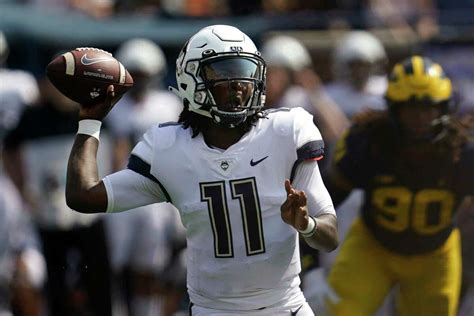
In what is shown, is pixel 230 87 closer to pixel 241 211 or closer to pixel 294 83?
pixel 241 211

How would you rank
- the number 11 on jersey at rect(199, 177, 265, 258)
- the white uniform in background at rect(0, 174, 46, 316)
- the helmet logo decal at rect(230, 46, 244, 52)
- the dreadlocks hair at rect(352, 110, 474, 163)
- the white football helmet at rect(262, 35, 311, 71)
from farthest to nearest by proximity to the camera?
the white football helmet at rect(262, 35, 311, 71) < the white uniform in background at rect(0, 174, 46, 316) < the dreadlocks hair at rect(352, 110, 474, 163) < the helmet logo decal at rect(230, 46, 244, 52) < the number 11 on jersey at rect(199, 177, 265, 258)

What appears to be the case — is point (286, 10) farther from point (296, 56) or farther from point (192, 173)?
point (192, 173)

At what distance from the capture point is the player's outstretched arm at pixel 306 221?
4855 millimetres

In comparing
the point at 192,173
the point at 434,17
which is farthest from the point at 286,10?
the point at 192,173

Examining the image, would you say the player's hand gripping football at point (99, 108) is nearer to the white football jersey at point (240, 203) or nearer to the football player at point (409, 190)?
the white football jersey at point (240, 203)

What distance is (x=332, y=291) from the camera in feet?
23.6

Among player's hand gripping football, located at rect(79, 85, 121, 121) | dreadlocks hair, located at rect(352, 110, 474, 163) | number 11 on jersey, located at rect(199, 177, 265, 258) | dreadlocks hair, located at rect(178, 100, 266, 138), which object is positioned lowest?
dreadlocks hair, located at rect(352, 110, 474, 163)

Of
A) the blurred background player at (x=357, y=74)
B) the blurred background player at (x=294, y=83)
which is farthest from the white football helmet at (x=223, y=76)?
the blurred background player at (x=357, y=74)

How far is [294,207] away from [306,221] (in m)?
0.07

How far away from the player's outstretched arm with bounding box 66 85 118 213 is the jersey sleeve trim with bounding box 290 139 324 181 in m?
0.69

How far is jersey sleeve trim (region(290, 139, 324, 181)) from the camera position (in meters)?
5.19

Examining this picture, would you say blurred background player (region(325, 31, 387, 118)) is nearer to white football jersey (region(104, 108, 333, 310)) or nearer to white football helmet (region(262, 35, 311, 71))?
white football helmet (region(262, 35, 311, 71))

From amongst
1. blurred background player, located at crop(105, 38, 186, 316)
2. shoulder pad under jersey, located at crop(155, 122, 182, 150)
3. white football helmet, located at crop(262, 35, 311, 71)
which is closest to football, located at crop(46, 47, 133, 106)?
shoulder pad under jersey, located at crop(155, 122, 182, 150)

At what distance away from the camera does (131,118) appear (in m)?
9.50
